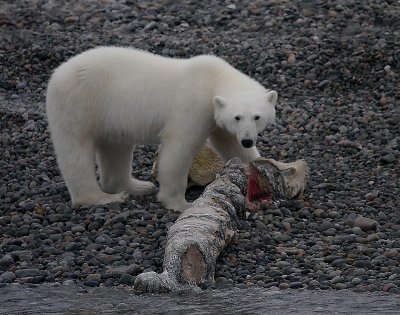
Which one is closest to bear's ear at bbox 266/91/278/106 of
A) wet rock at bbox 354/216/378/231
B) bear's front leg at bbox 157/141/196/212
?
bear's front leg at bbox 157/141/196/212

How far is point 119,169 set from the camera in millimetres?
8867

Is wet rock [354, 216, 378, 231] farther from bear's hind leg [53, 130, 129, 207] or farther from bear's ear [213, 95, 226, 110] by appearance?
bear's hind leg [53, 130, 129, 207]

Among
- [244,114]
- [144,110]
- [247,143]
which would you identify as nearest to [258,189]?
[247,143]

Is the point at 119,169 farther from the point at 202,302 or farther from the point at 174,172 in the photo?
the point at 202,302

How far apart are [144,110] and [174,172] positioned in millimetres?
623

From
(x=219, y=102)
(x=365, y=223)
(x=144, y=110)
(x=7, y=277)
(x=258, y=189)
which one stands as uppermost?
(x=219, y=102)

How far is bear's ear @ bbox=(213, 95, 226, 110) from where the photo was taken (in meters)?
7.88

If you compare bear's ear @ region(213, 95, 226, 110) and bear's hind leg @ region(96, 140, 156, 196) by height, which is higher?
bear's ear @ region(213, 95, 226, 110)

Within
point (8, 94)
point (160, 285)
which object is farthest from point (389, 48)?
point (160, 285)

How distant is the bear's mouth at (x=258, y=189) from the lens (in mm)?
8062

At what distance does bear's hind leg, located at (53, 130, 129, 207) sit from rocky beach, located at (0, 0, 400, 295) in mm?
130

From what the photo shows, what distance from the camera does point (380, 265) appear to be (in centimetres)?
680

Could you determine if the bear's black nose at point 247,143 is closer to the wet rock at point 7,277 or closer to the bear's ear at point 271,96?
the bear's ear at point 271,96

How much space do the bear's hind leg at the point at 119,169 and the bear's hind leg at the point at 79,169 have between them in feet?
1.23
